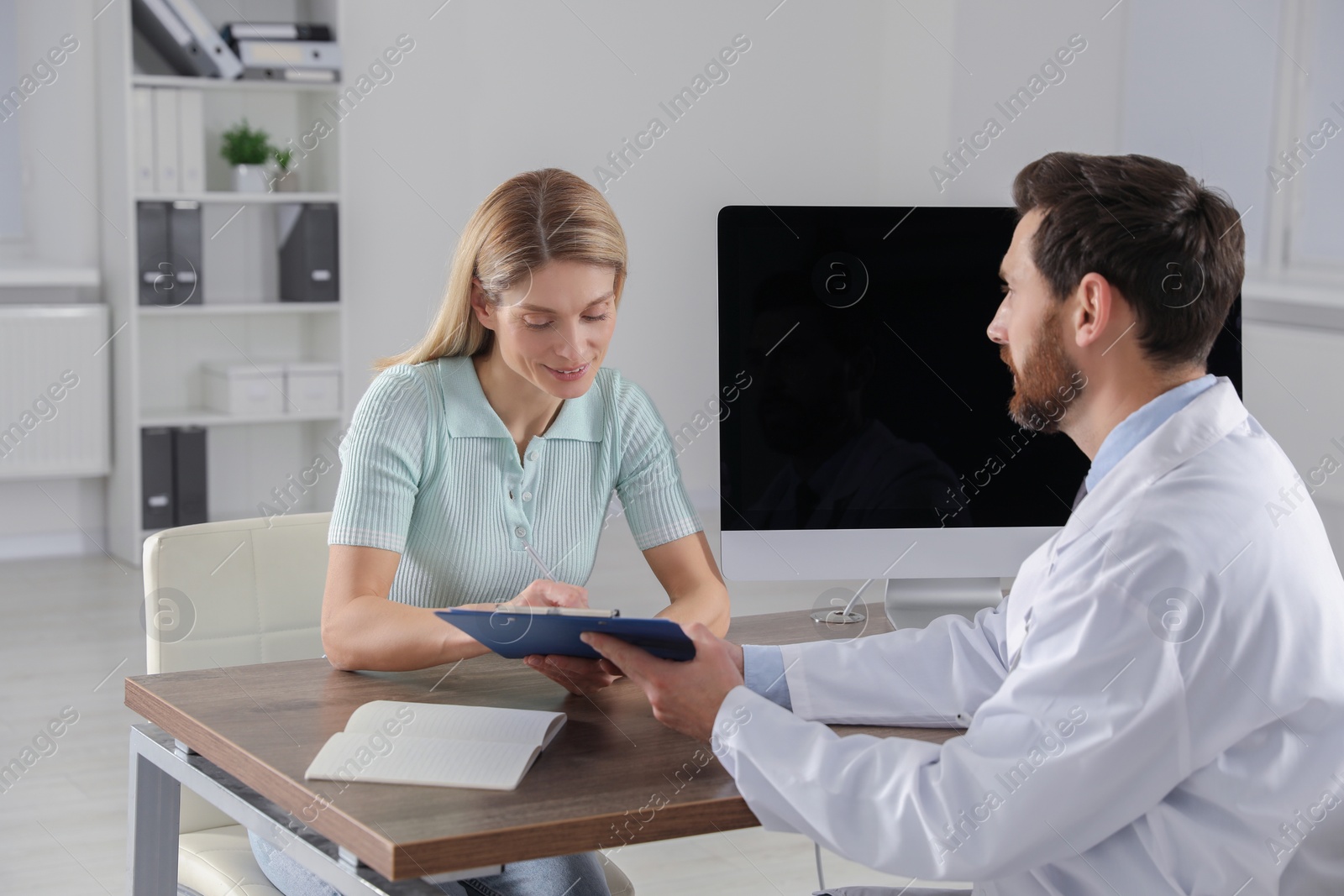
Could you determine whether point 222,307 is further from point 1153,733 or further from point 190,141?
point 1153,733

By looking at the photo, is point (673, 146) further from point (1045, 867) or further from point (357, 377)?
point (1045, 867)

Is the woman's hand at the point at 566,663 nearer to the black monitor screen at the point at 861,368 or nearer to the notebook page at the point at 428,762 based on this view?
the notebook page at the point at 428,762

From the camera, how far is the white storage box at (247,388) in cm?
516

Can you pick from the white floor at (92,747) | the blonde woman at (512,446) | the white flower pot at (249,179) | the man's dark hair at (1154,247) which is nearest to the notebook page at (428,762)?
the blonde woman at (512,446)

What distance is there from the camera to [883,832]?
45.3 inches

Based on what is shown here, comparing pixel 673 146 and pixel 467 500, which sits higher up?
pixel 673 146

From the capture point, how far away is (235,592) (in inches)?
69.8

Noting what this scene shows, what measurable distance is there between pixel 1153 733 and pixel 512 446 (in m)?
0.96

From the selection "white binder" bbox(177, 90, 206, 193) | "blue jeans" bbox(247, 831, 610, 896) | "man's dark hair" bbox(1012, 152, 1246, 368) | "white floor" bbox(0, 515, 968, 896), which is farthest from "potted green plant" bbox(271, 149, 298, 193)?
"man's dark hair" bbox(1012, 152, 1246, 368)

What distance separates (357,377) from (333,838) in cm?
448

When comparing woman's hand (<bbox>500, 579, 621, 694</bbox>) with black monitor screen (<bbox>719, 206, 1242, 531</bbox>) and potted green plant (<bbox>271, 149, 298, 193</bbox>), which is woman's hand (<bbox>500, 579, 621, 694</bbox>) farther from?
potted green plant (<bbox>271, 149, 298, 193</bbox>)

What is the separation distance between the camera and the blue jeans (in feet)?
4.96

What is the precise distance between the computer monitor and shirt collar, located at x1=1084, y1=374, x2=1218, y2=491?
1.98ft

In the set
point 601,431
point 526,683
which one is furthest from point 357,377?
point 526,683
